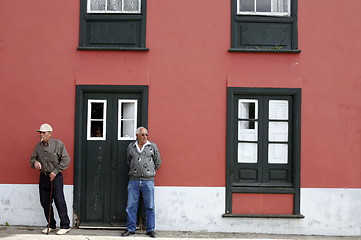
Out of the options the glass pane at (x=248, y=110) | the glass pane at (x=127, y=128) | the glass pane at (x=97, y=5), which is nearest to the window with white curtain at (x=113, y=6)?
the glass pane at (x=97, y=5)

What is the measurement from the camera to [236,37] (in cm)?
924

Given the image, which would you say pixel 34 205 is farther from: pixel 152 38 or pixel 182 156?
pixel 152 38

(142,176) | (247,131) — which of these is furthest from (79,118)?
(247,131)

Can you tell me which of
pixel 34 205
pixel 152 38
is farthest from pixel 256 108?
pixel 34 205

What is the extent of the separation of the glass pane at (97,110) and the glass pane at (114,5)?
1875 mm

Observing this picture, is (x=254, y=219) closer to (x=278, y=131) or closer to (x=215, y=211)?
(x=215, y=211)

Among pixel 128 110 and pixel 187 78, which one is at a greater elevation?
pixel 187 78

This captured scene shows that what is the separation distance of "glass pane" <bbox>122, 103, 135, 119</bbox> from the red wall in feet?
1.28

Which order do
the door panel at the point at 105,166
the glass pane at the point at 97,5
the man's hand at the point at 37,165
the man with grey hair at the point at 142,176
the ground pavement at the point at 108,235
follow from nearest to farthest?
1. the ground pavement at the point at 108,235
2. the man's hand at the point at 37,165
3. the man with grey hair at the point at 142,176
4. the door panel at the point at 105,166
5. the glass pane at the point at 97,5

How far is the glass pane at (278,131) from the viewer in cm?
928

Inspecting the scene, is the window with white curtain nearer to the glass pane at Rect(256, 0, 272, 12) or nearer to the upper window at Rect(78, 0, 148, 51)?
the upper window at Rect(78, 0, 148, 51)

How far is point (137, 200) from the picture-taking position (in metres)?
8.77

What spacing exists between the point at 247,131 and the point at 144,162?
211cm

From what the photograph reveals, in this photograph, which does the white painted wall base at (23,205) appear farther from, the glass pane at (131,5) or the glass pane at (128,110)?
the glass pane at (131,5)
